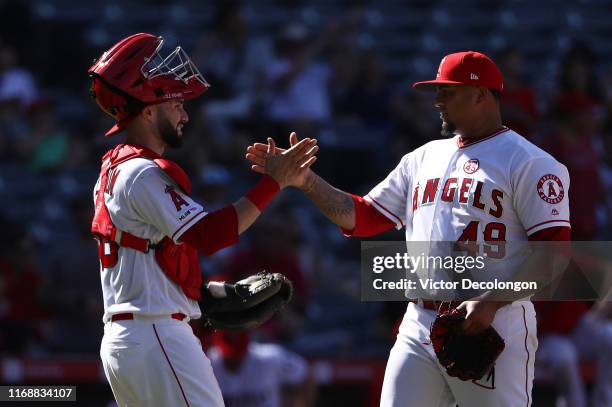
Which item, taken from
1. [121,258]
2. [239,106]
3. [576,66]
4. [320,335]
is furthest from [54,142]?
[121,258]

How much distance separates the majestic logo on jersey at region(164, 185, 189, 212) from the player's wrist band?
0.28 m

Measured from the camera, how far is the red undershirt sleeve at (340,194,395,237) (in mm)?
5344

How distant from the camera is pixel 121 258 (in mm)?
4586

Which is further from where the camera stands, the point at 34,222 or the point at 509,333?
the point at 34,222

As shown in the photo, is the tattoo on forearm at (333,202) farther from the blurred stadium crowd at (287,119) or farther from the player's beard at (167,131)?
the blurred stadium crowd at (287,119)

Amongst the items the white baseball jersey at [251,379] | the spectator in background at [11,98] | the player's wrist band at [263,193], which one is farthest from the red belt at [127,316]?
the spectator in background at [11,98]

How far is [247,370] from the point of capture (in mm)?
8031

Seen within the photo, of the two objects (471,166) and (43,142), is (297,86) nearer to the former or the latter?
(43,142)

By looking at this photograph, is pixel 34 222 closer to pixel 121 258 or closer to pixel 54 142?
pixel 54 142

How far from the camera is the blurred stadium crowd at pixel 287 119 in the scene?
8852 mm

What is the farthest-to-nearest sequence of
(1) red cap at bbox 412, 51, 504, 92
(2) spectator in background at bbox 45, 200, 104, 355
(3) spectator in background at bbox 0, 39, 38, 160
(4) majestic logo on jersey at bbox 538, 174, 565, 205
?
(3) spectator in background at bbox 0, 39, 38, 160 → (2) spectator in background at bbox 45, 200, 104, 355 → (1) red cap at bbox 412, 51, 504, 92 → (4) majestic logo on jersey at bbox 538, 174, 565, 205

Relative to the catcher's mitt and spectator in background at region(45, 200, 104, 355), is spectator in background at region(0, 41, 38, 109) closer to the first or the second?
spectator in background at region(45, 200, 104, 355)

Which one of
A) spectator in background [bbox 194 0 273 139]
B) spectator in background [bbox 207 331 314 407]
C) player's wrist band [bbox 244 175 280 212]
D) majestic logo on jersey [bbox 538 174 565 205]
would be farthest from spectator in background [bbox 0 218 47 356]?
majestic logo on jersey [bbox 538 174 565 205]

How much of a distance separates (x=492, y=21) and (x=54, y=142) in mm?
5045
